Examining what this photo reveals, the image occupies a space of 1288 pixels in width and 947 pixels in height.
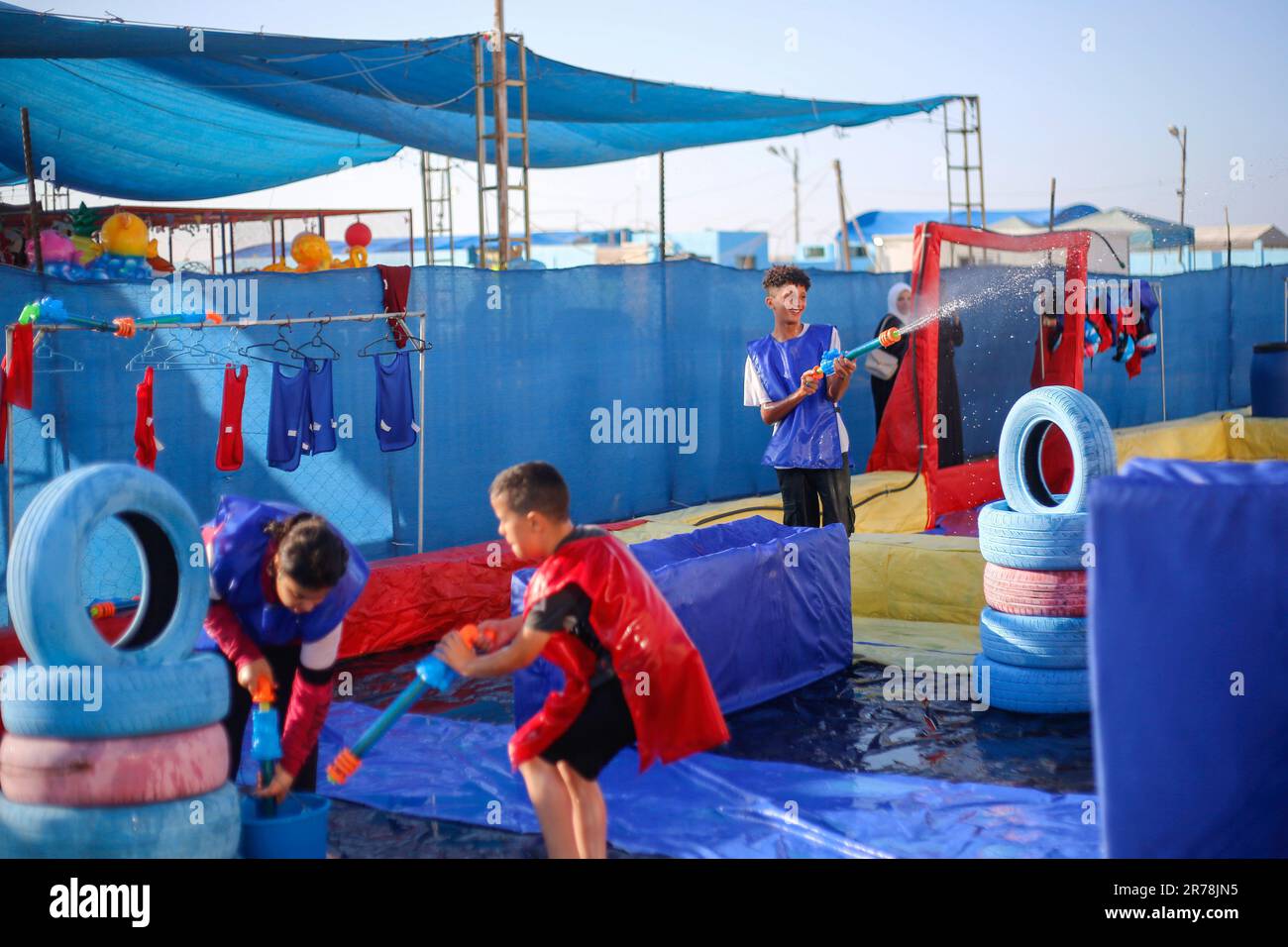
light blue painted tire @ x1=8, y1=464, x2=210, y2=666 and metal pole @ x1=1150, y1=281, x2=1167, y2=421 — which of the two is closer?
light blue painted tire @ x1=8, y1=464, x2=210, y2=666

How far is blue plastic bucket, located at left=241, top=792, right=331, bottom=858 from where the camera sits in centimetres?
409

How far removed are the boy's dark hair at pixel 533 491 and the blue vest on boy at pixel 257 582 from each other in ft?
2.39

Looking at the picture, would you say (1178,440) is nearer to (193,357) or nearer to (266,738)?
(193,357)

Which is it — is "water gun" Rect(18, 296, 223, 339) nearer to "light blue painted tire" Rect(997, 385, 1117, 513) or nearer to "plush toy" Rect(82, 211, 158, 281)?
"light blue painted tire" Rect(997, 385, 1117, 513)

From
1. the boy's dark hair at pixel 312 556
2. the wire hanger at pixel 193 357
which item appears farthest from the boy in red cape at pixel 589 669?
the wire hanger at pixel 193 357

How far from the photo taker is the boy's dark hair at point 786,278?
785cm

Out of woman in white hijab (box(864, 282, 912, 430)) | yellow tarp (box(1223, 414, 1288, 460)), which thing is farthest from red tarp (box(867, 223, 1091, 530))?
yellow tarp (box(1223, 414, 1288, 460))

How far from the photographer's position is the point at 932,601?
853 centimetres

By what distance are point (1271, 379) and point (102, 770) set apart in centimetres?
1522

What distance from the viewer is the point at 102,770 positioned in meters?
3.79
